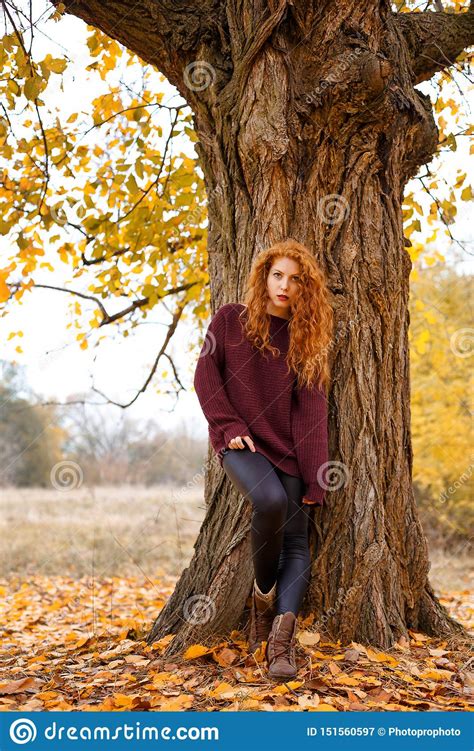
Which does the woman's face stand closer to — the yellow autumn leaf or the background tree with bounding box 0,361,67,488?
the yellow autumn leaf

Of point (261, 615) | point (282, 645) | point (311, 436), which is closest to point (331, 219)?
point (311, 436)

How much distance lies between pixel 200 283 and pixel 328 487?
3734mm

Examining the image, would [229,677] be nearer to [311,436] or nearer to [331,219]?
[311,436]

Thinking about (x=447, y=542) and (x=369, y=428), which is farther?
(x=447, y=542)

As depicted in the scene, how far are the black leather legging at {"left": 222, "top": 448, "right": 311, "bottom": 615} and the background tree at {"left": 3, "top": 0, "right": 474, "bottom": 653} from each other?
0.24 m

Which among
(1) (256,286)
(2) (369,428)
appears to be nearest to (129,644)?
(2) (369,428)

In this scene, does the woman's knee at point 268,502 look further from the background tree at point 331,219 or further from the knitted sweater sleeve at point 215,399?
the background tree at point 331,219

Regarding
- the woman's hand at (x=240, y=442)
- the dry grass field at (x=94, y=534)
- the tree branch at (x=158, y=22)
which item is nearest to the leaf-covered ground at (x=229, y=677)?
the woman's hand at (x=240, y=442)

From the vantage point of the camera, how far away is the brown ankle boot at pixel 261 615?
358 cm

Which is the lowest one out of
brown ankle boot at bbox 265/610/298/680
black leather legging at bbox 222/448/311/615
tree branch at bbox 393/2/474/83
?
brown ankle boot at bbox 265/610/298/680

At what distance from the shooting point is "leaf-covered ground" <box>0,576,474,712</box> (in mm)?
3064

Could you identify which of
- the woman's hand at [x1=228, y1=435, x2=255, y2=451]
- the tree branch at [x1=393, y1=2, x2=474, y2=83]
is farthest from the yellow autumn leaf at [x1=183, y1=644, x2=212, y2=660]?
the tree branch at [x1=393, y1=2, x2=474, y2=83]

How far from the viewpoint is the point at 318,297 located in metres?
3.81
